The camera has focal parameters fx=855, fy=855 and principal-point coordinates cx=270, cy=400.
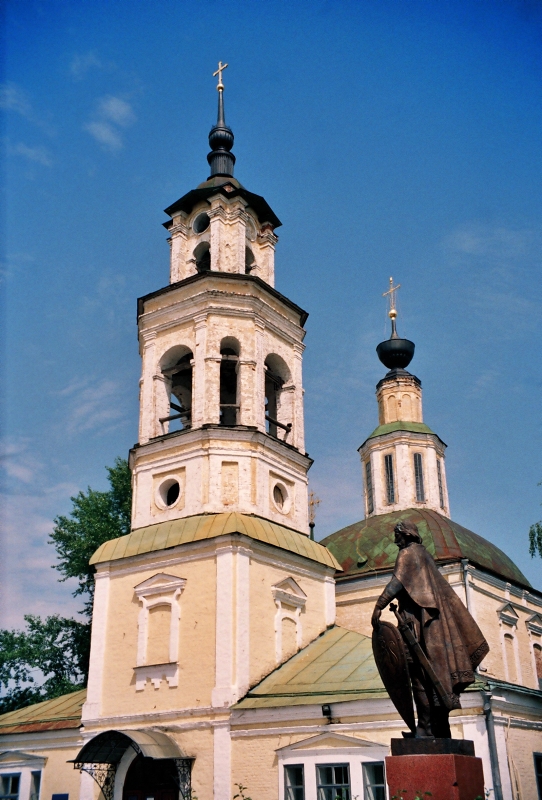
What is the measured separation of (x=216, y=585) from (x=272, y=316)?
22.1 ft

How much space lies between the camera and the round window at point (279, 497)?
18.4 meters

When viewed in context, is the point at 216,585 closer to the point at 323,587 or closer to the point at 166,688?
the point at 166,688

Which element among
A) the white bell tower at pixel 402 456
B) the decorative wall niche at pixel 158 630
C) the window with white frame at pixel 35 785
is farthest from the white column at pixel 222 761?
the white bell tower at pixel 402 456

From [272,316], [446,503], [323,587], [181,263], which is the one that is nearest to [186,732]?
[323,587]

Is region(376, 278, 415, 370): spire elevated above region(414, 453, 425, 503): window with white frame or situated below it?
above

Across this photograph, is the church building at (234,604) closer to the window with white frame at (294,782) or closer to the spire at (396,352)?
the window with white frame at (294,782)

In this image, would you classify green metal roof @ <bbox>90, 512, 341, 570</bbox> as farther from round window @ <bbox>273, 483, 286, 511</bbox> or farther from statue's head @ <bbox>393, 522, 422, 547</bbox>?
statue's head @ <bbox>393, 522, 422, 547</bbox>

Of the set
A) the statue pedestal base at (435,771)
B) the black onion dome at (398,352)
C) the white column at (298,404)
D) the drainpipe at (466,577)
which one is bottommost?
the statue pedestal base at (435,771)

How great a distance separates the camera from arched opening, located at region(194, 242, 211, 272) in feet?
67.9

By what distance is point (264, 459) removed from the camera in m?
17.9

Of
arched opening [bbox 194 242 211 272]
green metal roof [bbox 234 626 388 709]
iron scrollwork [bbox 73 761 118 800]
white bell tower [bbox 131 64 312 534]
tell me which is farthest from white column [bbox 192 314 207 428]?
iron scrollwork [bbox 73 761 118 800]

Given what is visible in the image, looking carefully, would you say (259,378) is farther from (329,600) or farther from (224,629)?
(224,629)

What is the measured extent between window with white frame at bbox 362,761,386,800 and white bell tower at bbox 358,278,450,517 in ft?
43.0

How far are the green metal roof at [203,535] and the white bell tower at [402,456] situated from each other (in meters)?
8.37
